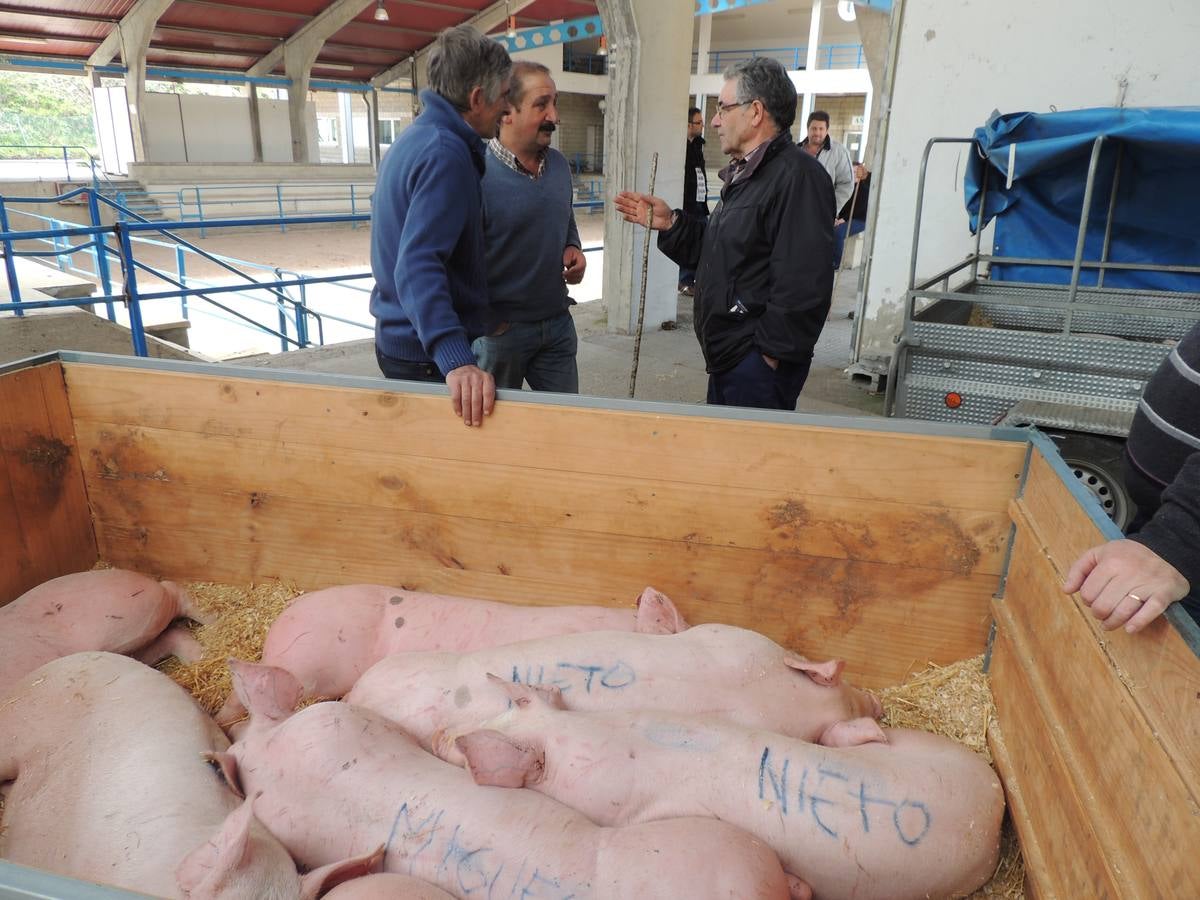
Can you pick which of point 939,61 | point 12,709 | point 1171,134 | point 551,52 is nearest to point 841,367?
point 939,61

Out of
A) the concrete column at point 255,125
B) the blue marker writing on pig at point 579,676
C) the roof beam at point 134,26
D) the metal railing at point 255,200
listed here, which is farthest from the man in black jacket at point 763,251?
the concrete column at point 255,125

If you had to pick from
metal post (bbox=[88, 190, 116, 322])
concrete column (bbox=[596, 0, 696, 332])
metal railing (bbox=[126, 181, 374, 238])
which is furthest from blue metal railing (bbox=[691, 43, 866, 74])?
metal post (bbox=[88, 190, 116, 322])

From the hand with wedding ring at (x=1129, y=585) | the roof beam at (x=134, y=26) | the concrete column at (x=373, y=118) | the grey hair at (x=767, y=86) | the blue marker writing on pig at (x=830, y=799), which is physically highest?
the roof beam at (x=134, y=26)

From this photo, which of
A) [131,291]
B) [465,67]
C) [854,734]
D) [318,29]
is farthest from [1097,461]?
[318,29]

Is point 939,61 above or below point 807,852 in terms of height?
above

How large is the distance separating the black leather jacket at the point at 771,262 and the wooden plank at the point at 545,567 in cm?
111

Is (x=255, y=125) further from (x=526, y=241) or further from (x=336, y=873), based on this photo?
(x=336, y=873)

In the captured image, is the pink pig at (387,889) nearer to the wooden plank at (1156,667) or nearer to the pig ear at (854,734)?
the pig ear at (854,734)

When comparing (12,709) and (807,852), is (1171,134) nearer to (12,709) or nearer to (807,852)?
(807,852)

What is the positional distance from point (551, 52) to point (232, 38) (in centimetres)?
970

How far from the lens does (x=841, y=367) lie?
24.6ft

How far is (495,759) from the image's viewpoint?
1.81 meters

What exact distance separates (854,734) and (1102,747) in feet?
2.24

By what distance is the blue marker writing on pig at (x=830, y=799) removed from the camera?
1.79 meters
